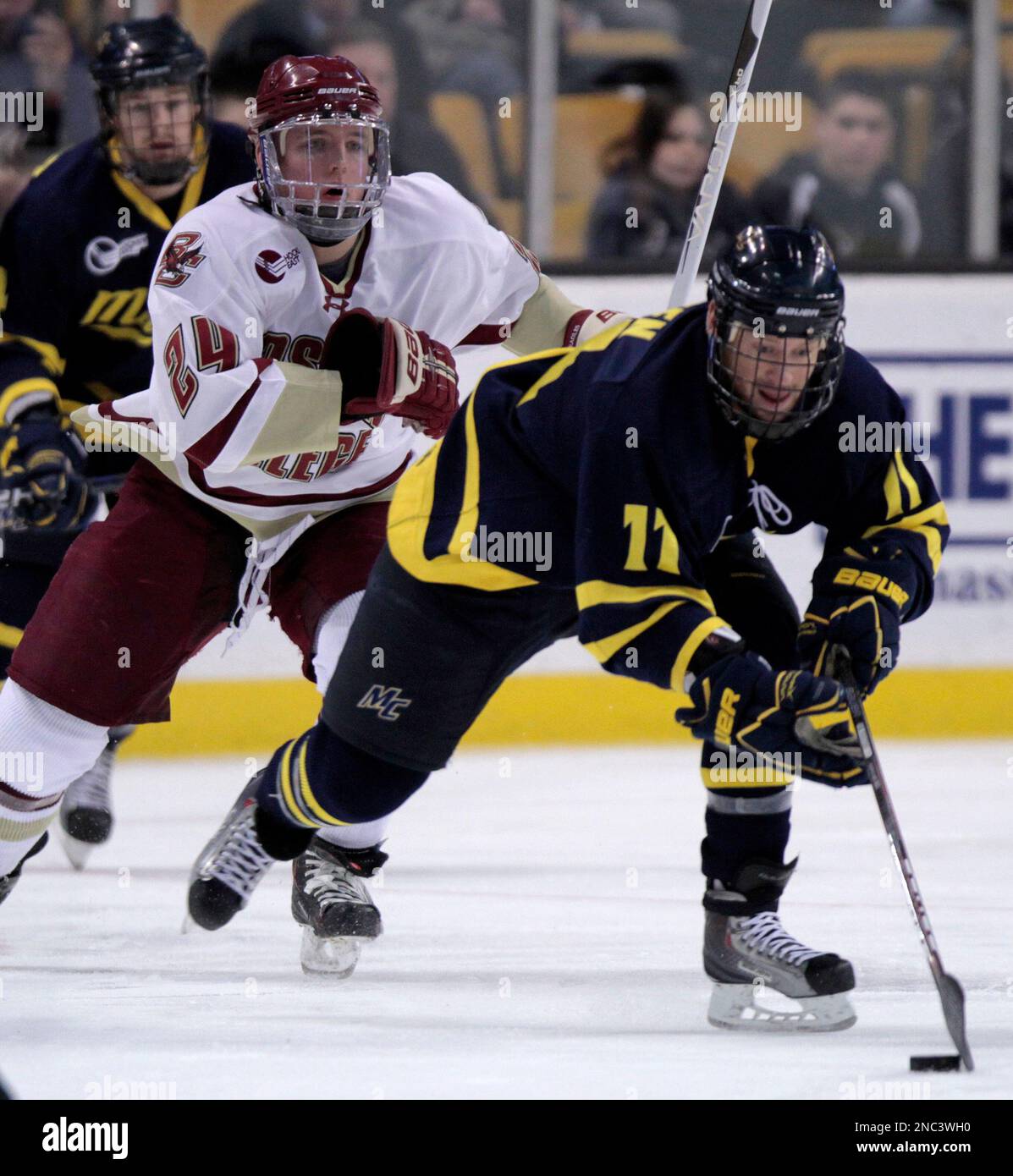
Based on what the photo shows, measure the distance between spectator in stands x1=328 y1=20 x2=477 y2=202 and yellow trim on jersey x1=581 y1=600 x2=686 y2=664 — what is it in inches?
122

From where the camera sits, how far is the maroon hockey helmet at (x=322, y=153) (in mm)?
3016

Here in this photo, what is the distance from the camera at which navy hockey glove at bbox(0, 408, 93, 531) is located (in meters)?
3.71

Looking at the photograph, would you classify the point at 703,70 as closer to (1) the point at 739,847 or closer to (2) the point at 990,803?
(2) the point at 990,803

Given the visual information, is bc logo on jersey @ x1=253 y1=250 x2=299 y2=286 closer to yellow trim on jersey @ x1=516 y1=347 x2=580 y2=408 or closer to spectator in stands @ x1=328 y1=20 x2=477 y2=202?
yellow trim on jersey @ x1=516 y1=347 x2=580 y2=408

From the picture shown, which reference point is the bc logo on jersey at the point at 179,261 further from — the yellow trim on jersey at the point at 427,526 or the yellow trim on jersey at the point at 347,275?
the yellow trim on jersey at the point at 427,526

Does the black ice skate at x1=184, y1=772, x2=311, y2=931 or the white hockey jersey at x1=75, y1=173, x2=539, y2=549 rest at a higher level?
the white hockey jersey at x1=75, y1=173, x2=539, y2=549

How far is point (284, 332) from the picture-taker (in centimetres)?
311

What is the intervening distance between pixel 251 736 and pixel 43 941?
1.83 m

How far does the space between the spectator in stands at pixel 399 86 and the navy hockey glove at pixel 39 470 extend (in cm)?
192

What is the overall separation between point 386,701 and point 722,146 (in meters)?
1.32

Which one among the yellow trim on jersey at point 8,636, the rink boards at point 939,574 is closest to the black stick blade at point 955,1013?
the yellow trim on jersey at point 8,636

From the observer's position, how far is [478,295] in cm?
329

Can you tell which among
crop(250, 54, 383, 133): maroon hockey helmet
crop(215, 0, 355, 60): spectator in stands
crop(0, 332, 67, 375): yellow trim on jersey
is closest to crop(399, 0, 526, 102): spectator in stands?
crop(215, 0, 355, 60): spectator in stands
